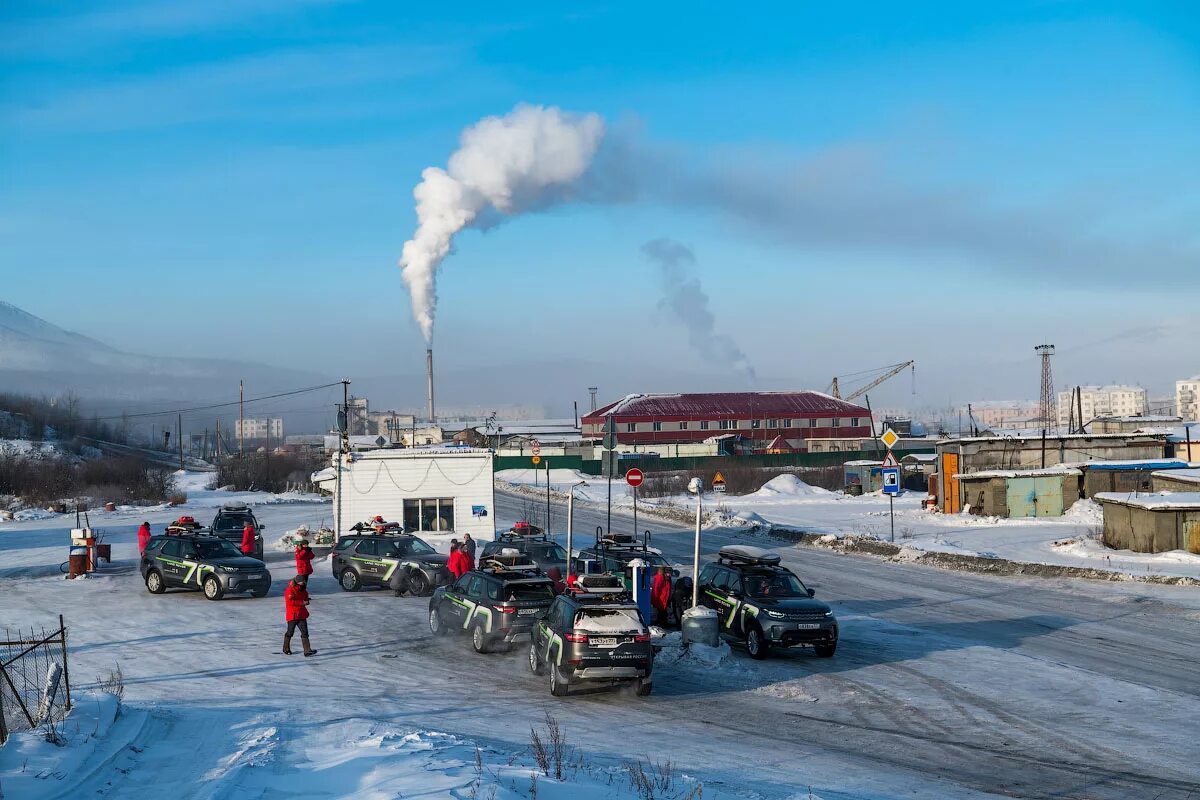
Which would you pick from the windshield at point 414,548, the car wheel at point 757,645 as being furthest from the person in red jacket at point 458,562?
the car wheel at point 757,645

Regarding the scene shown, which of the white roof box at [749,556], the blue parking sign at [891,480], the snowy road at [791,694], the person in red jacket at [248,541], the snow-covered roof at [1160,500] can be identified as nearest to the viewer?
the snowy road at [791,694]

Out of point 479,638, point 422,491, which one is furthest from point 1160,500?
point 422,491

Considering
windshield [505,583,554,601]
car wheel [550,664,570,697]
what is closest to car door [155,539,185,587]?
windshield [505,583,554,601]

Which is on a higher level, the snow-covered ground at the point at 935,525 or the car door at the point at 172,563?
the car door at the point at 172,563

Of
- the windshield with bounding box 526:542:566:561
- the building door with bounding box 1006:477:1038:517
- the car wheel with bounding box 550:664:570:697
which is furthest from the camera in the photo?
the building door with bounding box 1006:477:1038:517

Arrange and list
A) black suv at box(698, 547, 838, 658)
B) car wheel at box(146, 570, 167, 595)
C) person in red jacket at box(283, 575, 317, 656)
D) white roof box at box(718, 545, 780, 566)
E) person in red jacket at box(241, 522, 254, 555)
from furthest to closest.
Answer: person in red jacket at box(241, 522, 254, 555), car wheel at box(146, 570, 167, 595), white roof box at box(718, 545, 780, 566), black suv at box(698, 547, 838, 658), person in red jacket at box(283, 575, 317, 656)

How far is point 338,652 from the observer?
733 inches

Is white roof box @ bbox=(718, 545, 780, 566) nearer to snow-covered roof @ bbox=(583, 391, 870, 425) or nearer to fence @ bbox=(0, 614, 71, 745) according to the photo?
fence @ bbox=(0, 614, 71, 745)

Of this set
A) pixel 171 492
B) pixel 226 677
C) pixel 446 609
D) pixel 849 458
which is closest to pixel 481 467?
pixel 446 609

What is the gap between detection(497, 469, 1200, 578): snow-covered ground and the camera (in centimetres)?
3009

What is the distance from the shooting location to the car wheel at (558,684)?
1513cm

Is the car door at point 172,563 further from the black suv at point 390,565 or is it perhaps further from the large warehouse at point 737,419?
the large warehouse at point 737,419

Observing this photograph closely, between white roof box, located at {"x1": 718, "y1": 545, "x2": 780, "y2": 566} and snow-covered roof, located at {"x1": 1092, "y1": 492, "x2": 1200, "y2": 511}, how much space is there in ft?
52.3

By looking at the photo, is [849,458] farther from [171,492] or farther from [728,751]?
[728,751]
